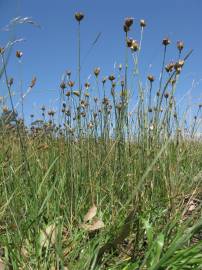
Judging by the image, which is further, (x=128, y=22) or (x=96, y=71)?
(x=96, y=71)

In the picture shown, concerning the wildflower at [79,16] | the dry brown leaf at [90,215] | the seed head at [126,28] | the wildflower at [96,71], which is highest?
the wildflower at [79,16]

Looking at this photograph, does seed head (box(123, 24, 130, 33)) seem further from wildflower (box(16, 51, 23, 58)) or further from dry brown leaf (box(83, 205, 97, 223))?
dry brown leaf (box(83, 205, 97, 223))

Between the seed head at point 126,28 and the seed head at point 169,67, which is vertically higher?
the seed head at point 126,28

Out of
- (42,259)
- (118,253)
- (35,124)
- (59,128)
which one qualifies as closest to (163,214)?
(118,253)

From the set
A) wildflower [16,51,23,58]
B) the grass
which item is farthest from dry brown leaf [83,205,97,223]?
wildflower [16,51,23,58]

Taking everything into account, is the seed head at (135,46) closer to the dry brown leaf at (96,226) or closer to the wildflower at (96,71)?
the wildflower at (96,71)

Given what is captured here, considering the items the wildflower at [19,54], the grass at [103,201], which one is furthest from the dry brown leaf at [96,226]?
the wildflower at [19,54]

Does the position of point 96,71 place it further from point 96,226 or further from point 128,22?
point 96,226

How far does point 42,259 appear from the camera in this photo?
1393 mm

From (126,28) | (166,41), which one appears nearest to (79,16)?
(126,28)

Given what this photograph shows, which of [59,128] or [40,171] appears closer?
[40,171]

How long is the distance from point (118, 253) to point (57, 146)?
3.55 ft

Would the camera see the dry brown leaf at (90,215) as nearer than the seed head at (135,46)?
Yes

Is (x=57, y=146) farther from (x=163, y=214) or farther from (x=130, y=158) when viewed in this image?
(x=163, y=214)
